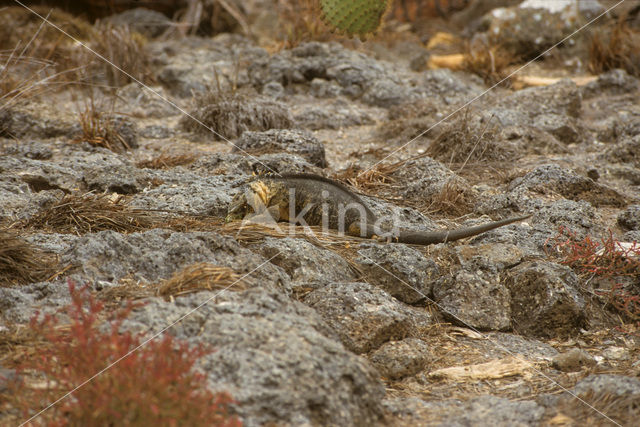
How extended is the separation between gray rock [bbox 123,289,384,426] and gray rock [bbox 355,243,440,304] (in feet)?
3.44

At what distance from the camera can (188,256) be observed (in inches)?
135

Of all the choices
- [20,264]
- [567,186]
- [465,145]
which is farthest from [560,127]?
[20,264]

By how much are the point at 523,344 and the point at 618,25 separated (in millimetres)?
7038

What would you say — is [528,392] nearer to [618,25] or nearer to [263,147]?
[263,147]

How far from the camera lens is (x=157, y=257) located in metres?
3.46

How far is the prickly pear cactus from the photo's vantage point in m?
7.52

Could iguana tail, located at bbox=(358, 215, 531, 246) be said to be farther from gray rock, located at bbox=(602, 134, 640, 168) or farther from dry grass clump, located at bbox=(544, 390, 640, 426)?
gray rock, located at bbox=(602, 134, 640, 168)

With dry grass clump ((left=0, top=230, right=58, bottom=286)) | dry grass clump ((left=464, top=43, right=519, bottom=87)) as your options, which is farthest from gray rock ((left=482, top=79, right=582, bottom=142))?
dry grass clump ((left=0, top=230, right=58, bottom=286))

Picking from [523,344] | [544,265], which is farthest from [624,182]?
[523,344]

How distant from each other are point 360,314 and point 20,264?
1.79 metres

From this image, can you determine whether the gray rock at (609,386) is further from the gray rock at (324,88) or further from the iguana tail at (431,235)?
the gray rock at (324,88)

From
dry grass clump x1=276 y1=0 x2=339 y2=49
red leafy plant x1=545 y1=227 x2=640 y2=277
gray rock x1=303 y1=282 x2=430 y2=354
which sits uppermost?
dry grass clump x1=276 y1=0 x2=339 y2=49

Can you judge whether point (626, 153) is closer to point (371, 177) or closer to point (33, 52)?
point (371, 177)

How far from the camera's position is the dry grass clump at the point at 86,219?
13.4 ft
